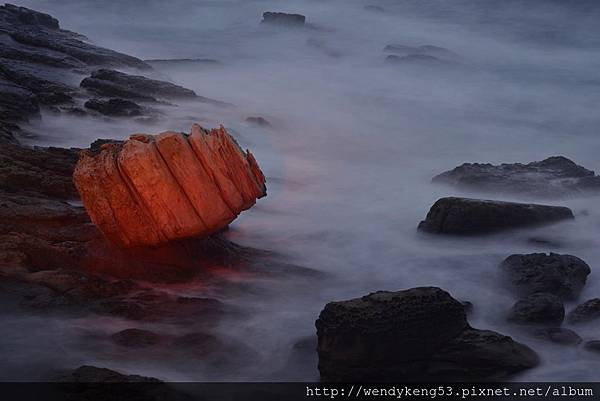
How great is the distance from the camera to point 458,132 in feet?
72.6

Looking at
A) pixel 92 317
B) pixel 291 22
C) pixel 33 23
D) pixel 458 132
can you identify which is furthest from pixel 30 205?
pixel 291 22

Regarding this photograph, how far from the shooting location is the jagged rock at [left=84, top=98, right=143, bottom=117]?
16573 millimetres

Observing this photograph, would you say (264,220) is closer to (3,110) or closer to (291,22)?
(3,110)

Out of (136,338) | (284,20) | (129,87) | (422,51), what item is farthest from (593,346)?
(284,20)

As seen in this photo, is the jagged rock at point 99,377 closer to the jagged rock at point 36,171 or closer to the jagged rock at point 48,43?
the jagged rock at point 36,171

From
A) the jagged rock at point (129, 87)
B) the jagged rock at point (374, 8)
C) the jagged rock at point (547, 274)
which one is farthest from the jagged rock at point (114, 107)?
the jagged rock at point (374, 8)

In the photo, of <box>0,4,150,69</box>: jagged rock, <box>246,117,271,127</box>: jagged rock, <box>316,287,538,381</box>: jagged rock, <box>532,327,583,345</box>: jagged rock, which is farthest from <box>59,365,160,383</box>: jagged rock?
<box>0,4,150,69</box>: jagged rock

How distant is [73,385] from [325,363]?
2342 millimetres

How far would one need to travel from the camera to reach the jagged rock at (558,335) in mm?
8758

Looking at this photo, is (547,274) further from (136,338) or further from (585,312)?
(136,338)

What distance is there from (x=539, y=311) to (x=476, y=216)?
296 centimetres

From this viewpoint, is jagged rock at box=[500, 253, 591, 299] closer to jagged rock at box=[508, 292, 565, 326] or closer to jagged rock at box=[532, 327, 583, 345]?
jagged rock at box=[508, 292, 565, 326]

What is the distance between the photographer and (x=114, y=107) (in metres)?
16.7

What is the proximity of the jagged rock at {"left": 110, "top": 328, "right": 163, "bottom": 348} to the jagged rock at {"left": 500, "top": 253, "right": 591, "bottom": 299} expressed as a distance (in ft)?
14.7
